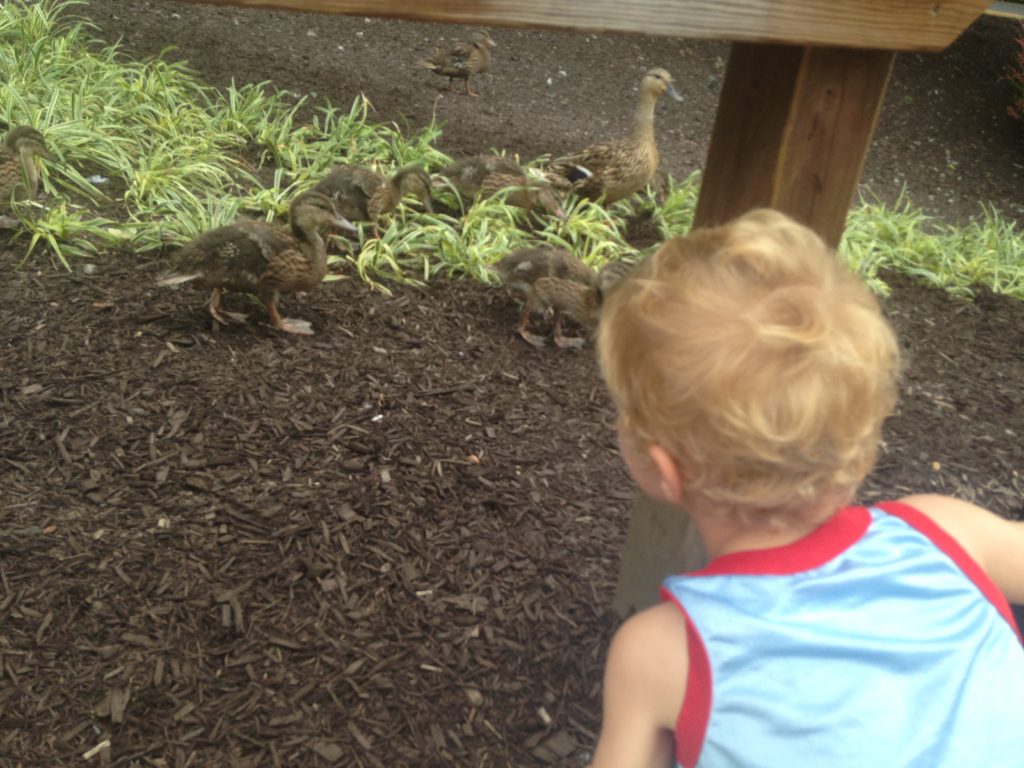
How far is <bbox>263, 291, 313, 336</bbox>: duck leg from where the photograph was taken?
430 centimetres

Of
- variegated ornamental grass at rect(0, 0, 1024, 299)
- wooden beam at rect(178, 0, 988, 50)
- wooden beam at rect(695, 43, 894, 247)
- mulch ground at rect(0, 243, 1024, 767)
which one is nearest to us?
wooden beam at rect(178, 0, 988, 50)

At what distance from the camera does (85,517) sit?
308 cm

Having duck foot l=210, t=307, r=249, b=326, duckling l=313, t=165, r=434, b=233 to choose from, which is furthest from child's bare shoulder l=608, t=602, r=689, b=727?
duckling l=313, t=165, r=434, b=233

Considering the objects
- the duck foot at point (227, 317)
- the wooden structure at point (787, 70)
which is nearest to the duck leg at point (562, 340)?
the duck foot at point (227, 317)

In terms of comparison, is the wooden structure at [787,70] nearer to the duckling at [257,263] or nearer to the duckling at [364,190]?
the duckling at [257,263]

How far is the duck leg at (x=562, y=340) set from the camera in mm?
4578

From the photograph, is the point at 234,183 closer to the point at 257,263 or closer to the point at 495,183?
the point at 495,183

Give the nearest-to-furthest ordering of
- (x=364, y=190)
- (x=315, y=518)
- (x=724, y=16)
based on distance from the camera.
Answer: (x=724, y=16) → (x=315, y=518) → (x=364, y=190)

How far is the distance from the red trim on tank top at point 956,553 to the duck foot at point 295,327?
3147 millimetres

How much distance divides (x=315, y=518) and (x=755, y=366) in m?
2.14

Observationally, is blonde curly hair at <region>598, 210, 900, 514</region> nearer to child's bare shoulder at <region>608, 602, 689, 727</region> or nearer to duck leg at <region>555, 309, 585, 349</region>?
child's bare shoulder at <region>608, 602, 689, 727</region>

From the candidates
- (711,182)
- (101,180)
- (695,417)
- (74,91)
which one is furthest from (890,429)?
(74,91)

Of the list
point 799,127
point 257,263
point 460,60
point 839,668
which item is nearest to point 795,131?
point 799,127

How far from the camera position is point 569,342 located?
4594mm
